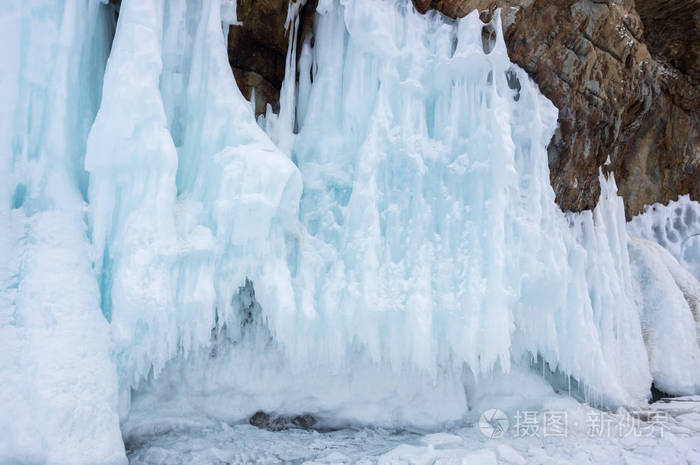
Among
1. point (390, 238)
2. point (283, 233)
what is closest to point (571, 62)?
point (390, 238)

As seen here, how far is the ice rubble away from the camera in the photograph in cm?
450

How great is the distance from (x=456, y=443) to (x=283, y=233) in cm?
300

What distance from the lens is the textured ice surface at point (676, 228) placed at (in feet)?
37.4

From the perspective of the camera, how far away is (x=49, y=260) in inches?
175

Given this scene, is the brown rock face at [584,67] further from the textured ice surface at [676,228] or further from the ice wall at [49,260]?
the ice wall at [49,260]

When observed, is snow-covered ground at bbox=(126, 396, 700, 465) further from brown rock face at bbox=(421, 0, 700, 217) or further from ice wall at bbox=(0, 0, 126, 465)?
brown rock face at bbox=(421, 0, 700, 217)

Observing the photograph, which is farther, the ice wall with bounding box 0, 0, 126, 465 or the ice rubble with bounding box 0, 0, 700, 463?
the ice rubble with bounding box 0, 0, 700, 463

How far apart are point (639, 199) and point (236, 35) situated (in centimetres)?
938

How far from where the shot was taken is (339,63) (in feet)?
20.7

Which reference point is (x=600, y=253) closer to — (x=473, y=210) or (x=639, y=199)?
(x=473, y=210)

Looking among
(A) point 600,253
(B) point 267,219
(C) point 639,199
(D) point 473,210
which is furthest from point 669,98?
(B) point 267,219

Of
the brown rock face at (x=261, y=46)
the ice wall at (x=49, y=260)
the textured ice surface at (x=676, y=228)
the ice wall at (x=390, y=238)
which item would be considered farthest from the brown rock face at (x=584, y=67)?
the ice wall at (x=49, y=260)

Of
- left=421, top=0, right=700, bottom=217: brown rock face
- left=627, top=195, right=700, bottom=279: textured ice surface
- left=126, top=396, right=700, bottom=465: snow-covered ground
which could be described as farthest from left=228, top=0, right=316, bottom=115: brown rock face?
left=627, top=195, right=700, bottom=279: textured ice surface

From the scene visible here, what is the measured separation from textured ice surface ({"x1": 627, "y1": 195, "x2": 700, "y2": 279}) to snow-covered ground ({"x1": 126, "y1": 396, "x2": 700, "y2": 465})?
5.50m
